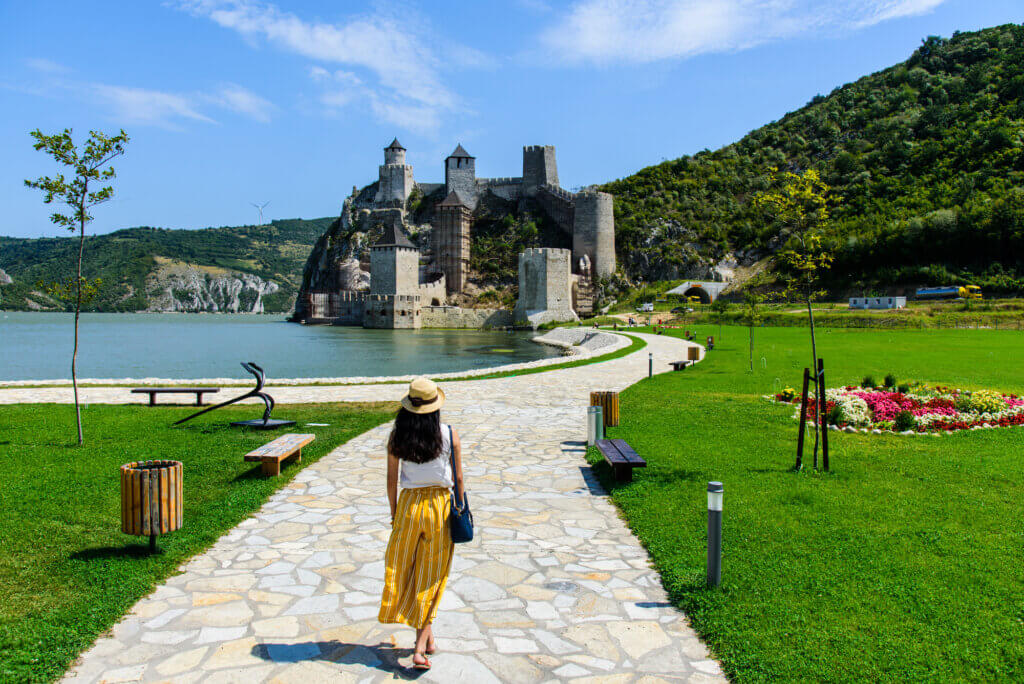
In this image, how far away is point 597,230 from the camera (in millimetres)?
72375

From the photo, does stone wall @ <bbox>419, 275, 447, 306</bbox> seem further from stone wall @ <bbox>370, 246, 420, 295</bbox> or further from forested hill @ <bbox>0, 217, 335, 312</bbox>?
forested hill @ <bbox>0, 217, 335, 312</bbox>

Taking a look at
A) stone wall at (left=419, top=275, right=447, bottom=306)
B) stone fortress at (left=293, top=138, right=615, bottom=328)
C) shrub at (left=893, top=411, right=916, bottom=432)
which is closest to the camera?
shrub at (left=893, top=411, right=916, bottom=432)

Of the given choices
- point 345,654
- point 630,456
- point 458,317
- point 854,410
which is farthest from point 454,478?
point 458,317

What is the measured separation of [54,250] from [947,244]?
190609 mm

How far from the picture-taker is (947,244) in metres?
55.3

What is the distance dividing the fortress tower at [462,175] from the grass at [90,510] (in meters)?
73.7

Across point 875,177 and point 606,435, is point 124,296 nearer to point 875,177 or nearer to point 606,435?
point 875,177

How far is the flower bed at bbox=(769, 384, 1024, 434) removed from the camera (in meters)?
10.0

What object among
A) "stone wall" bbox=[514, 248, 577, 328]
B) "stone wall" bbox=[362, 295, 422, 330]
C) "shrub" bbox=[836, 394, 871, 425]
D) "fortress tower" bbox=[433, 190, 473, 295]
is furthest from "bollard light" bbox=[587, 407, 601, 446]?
"fortress tower" bbox=[433, 190, 473, 295]

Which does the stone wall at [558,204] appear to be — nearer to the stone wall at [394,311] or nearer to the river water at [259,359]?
the stone wall at [394,311]

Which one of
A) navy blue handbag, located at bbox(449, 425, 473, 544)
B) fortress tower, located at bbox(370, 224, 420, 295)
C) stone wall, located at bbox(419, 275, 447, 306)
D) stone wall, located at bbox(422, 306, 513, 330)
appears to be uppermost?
fortress tower, located at bbox(370, 224, 420, 295)

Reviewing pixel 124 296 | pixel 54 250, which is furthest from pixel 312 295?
pixel 54 250

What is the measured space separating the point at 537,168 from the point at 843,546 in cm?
8005

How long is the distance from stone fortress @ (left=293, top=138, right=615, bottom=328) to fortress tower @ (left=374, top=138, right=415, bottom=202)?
131 mm
